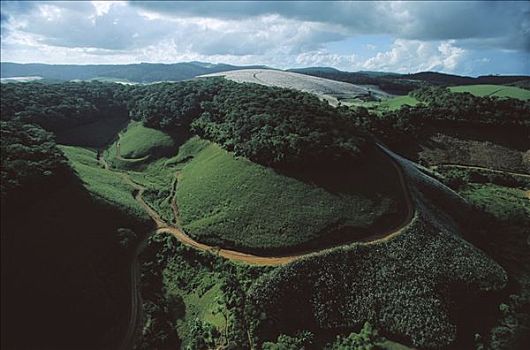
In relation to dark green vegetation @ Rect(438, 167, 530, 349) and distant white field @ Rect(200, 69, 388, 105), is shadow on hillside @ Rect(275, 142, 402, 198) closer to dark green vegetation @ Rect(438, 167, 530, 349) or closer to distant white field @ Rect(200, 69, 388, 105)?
dark green vegetation @ Rect(438, 167, 530, 349)

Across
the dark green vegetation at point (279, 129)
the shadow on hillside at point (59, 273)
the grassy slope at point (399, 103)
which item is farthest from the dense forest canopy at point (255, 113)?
the shadow on hillside at point (59, 273)

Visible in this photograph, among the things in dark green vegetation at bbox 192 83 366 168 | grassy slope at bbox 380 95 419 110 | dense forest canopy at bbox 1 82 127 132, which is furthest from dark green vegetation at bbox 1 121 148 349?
grassy slope at bbox 380 95 419 110

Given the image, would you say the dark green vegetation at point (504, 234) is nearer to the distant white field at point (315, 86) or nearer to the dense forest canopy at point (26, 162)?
the dense forest canopy at point (26, 162)

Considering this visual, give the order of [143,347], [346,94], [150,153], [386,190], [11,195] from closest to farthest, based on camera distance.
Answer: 1. [143,347]
2. [11,195]
3. [386,190]
4. [150,153]
5. [346,94]

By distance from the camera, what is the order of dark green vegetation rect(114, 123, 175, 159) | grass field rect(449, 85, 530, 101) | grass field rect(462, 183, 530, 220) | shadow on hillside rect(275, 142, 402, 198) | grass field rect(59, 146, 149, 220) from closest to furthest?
shadow on hillside rect(275, 142, 402, 198) → grass field rect(59, 146, 149, 220) → grass field rect(462, 183, 530, 220) → dark green vegetation rect(114, 123, 175, 159) → grass field rect(449, 85, 530, 101)

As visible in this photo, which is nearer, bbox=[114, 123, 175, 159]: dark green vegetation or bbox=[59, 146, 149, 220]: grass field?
bbox=[59, 146, 149, 220]: grass field

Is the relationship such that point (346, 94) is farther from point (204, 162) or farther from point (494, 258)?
point (494, 258)

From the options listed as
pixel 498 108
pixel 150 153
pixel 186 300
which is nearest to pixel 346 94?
pixel 498 108
